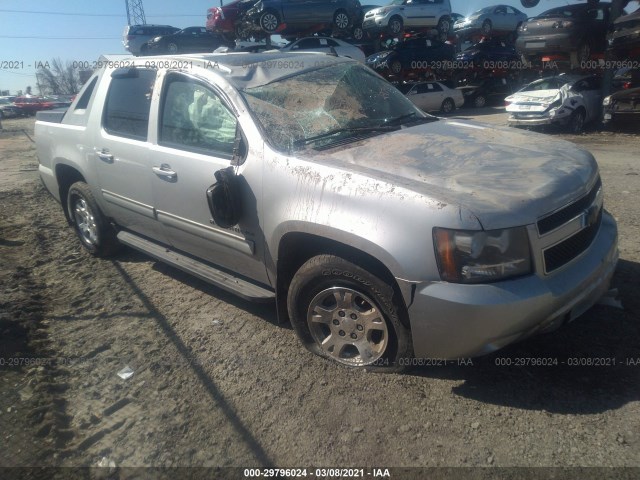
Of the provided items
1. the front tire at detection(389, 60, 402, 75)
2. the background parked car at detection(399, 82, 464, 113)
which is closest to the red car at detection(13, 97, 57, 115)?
the front tire at detection(389, 60, 402, 75)

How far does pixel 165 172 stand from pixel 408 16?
19.0m

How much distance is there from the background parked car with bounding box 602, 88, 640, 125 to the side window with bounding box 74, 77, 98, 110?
11.2 meters

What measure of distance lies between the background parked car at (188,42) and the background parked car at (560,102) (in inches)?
473

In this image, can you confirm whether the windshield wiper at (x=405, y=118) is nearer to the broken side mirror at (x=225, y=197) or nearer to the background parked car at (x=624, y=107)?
the broken side mirror at (x=225, y=197)

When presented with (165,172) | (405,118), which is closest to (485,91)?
(405,118)

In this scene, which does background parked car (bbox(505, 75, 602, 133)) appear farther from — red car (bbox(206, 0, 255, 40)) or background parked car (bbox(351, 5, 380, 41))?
red car (bbox(206, 0, 255, 40))

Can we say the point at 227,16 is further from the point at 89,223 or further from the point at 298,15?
the point at 89,223

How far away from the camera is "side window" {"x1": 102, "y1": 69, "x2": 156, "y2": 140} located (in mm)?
3779

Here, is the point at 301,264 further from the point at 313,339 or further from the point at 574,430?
the point at 574,430

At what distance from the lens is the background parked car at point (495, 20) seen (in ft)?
75.2

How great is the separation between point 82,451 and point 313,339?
138 centimetres

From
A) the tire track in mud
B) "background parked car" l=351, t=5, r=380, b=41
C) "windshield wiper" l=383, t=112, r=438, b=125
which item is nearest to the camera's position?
the tire track in mud

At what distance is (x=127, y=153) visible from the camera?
12.7ft

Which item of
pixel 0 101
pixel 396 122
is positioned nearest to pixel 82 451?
pixel 396 122
